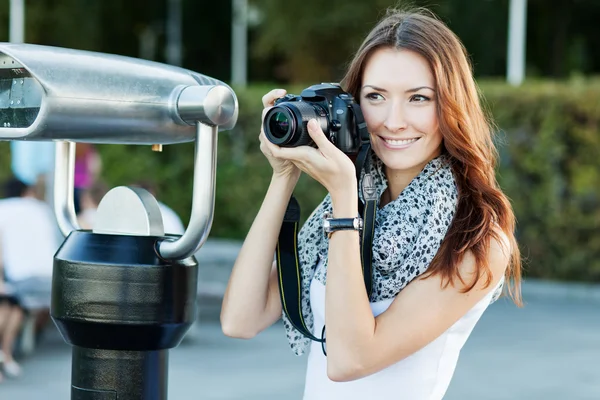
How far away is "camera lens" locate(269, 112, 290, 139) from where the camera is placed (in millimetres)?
1917

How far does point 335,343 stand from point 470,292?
0.28m

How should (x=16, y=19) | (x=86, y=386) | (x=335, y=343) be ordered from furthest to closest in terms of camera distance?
(x=16, y=19)
(x=335, y=343)
(x=86, y=386)

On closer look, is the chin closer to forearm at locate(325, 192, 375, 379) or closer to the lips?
the lips

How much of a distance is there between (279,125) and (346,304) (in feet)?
1.19

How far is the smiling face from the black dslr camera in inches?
2.5

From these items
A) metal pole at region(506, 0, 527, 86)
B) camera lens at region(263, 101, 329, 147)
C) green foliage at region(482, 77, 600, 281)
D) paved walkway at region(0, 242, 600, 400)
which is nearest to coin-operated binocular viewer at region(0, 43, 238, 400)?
camera lens at region(263, 101, 329, 147)

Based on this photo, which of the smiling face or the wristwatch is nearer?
the wristwatch

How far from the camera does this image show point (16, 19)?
1608cm

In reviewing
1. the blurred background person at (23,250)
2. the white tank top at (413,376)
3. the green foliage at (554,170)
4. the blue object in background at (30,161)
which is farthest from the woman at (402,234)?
the green foliage at (554,170)

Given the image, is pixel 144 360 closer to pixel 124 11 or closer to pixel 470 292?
pixel 470 292

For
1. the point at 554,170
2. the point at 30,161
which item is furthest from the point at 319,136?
the point at 554,170

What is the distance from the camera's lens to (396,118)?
78.7 inches

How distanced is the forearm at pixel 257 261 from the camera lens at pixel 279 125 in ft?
0.66

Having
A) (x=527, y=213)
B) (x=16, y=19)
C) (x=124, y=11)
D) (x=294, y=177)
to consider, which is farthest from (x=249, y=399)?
(x=124, y=11)
